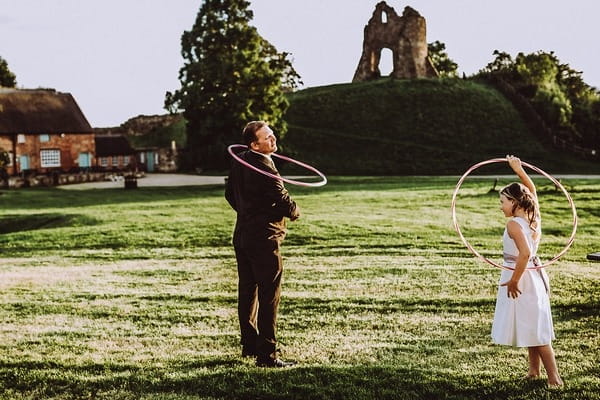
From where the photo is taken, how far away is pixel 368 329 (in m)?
8.70

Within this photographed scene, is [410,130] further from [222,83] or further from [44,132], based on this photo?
[44,132]

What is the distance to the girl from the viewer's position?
20.3 feet

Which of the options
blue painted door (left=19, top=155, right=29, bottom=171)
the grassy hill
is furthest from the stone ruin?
blue painted door (left=19, top=155, right=29, bottom=171)

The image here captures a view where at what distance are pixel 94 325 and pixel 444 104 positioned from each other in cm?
6257

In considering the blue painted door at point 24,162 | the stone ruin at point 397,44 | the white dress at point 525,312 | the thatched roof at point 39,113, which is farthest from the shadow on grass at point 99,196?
the stone ruin at point 397,44

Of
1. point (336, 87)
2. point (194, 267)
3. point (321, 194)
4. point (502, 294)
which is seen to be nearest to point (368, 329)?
point (502, 294)

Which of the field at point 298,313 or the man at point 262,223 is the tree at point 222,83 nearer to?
the field at point 298,313

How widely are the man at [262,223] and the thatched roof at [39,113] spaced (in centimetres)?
5339

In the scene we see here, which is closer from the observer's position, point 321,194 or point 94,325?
point 94,325

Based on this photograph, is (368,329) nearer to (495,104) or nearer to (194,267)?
(194,267)

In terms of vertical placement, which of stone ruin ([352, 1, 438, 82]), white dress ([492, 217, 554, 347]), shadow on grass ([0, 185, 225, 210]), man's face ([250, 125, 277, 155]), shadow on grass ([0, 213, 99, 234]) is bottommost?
shadow on grass ([0, 213, 99, 234])

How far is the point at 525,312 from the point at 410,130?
5770 cm

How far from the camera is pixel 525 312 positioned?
6.23 metres

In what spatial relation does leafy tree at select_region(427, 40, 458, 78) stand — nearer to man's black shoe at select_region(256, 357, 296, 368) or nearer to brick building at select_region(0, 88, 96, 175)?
brick building at select_region(0, 88, 96, 175)
